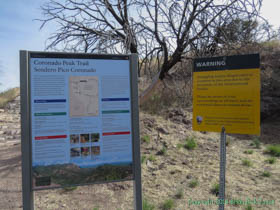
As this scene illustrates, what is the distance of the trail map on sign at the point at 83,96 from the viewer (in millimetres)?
2480

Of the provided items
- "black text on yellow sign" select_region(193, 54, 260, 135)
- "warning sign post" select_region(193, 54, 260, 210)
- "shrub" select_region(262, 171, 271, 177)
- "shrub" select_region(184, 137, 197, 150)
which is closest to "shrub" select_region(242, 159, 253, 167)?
"shrub" select_region(262, 171, 271, 177)

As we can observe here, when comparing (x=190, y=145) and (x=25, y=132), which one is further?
(x=190, y=145)

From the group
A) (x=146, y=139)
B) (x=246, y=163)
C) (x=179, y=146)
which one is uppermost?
(x=146, y=139)

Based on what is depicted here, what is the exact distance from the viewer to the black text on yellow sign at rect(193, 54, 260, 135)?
7.99ft

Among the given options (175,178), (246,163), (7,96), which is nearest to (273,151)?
(246,163)

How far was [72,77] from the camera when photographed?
248 centimetres

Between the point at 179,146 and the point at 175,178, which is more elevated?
the point at 179,146

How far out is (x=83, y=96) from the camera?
8.27 ft

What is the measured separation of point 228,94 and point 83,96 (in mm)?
1552

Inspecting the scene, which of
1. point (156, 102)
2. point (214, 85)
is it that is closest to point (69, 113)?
point (214, 85)

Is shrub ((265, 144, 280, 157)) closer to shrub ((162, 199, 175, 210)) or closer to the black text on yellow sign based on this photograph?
shrub ((162, 199, 175, 210))

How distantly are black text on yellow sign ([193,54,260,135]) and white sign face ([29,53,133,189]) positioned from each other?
0.84 meters

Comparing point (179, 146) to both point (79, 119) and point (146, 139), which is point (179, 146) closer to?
point (146, 139)

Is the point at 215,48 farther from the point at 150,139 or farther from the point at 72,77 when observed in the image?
the point at 72,77
